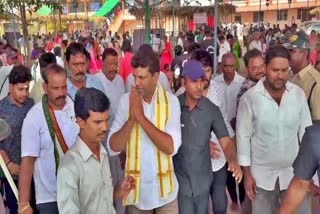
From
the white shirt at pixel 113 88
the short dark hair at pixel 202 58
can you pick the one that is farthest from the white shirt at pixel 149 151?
the white shirt at pixel 113 88

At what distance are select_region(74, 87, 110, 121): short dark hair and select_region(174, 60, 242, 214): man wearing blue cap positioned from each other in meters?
0.86

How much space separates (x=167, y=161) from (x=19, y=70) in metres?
1.34

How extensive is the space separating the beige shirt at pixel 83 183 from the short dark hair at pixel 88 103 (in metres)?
0.14

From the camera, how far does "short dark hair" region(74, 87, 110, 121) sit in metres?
2.21

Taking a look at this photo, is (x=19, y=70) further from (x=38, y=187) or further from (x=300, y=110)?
(x=300, y=110)

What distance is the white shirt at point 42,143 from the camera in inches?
103

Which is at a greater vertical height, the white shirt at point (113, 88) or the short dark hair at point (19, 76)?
the short dark hair at point (19, 76)

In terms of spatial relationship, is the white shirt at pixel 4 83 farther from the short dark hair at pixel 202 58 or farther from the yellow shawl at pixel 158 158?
the yellow shawl at pixel 158 158

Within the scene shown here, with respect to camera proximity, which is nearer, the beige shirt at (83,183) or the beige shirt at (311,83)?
the beige shirt at (83,183)

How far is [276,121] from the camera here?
306 centimetres

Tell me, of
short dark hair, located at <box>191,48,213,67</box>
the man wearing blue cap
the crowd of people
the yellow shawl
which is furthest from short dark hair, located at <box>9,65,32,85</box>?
short dark hair, located at <box>191,48,213,67</box>

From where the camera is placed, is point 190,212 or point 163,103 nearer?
point 163,103

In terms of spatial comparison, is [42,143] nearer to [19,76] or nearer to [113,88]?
[19,76]

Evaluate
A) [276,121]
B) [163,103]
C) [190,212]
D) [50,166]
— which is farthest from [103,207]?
[276,121]
